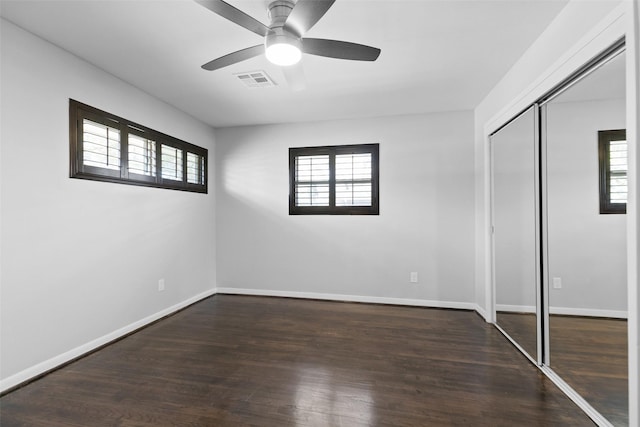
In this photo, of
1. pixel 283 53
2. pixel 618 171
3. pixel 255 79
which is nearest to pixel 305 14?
pixel 283 53

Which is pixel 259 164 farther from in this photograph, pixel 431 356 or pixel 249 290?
pixel 431 356

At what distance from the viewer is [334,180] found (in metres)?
4.46

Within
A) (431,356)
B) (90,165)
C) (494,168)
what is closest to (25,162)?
(90,165)

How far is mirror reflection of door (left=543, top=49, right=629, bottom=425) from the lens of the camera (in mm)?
1632

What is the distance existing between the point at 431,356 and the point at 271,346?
140 cm

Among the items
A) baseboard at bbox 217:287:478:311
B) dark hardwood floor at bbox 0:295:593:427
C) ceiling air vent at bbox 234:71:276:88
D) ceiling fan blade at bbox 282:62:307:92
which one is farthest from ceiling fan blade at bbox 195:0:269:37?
baseboard at bbox 217:287:478:311

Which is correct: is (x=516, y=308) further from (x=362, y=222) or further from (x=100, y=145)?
(x=100, y=145)

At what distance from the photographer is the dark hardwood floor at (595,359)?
5.47 feet

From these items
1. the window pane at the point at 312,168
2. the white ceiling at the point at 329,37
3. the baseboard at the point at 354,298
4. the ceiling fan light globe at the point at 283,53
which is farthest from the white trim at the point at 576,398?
the window pane at the point at 312,168

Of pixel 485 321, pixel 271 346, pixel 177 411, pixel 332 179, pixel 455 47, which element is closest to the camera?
pixel 177 411

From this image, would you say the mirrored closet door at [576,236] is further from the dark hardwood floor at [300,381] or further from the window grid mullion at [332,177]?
the window grid mullion at [332,177]

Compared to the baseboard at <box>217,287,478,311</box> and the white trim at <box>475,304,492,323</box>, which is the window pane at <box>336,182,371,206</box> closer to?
the baseboard at <box>217,287,478,311</box>

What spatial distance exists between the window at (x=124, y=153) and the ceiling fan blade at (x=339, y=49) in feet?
6.86

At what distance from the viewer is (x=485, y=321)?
3525 millimetres
